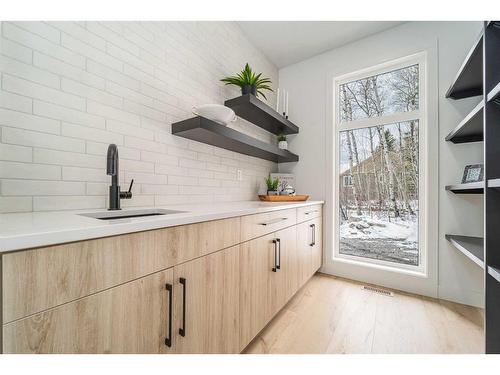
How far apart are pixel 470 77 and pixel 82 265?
2.64 meters

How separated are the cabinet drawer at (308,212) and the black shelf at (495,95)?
1319 millimetres

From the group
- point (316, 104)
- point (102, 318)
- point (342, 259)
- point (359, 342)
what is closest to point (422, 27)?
point (316, 104)

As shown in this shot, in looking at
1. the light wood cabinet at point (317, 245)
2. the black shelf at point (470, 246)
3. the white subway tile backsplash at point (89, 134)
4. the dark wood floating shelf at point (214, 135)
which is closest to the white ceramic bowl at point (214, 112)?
the dark wood floating shelf at point (214, 135)

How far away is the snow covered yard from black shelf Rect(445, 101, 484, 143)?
2.70 ft

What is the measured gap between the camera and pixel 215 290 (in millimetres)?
1002

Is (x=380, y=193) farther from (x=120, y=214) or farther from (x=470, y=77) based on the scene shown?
(x=120, y=214)

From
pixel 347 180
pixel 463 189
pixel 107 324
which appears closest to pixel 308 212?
pixel 347 180

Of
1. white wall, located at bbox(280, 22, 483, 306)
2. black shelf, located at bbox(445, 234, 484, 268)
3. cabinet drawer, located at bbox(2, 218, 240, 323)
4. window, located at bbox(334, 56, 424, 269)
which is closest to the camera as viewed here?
cabinet drawer, located at bbox(2, 218, 240, 323)

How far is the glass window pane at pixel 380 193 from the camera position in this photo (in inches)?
86.4

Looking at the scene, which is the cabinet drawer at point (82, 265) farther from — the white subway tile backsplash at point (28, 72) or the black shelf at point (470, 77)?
the black shelf at point (470, 77)

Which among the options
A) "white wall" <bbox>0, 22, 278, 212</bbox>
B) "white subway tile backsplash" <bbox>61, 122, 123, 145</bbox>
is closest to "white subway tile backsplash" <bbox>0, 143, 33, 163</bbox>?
"white wall" <bbox>0, 22, 278, 212</bbox>

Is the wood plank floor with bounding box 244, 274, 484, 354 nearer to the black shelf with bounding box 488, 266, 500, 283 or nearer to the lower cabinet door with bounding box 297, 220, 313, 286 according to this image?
the lower cabinet door with bounding box 297, 220, 313, 286

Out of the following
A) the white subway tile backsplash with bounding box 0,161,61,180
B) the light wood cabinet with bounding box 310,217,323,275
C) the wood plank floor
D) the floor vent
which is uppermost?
the white subway tile backsplash with bounding box 0,161,61,180

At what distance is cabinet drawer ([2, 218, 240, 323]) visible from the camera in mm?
472
